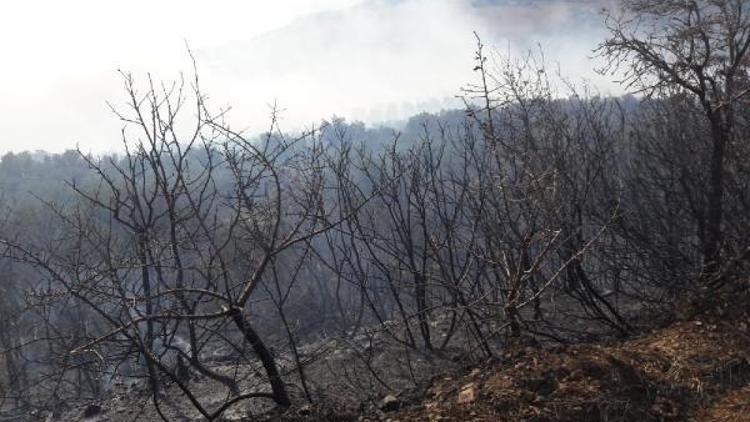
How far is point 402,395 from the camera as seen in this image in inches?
173

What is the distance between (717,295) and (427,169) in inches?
165

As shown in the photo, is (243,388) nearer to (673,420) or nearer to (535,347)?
(535,347)

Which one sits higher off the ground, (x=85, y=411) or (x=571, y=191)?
(x=571, y=191)

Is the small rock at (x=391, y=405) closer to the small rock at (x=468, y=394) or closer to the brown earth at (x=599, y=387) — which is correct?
the brown earth at (x=599, y=387)

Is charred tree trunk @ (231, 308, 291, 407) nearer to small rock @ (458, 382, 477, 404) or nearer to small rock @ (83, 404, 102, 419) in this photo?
small rock @ (458, 382, 477, 404)

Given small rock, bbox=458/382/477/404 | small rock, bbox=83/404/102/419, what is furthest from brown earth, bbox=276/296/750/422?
small rock, bbox=83/404/102/419

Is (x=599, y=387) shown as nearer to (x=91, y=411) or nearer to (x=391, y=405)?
(x=391, y=405)

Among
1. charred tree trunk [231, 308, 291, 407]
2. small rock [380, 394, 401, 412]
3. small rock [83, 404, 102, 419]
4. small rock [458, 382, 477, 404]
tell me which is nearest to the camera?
small rock [458, 382, 477, 404]

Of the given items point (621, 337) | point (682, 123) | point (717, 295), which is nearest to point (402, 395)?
point (621, 337)

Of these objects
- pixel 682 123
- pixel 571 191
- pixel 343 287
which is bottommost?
pixel 343 287

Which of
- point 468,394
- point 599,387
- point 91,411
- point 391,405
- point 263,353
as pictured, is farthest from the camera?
point 91,411

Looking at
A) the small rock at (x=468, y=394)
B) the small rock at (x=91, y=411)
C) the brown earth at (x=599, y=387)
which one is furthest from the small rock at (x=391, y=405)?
the small rock at (x=91, y=411)

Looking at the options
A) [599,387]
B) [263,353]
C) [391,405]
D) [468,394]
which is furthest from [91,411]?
[599,387]

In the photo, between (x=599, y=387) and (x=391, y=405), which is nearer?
(x=599, y=387)
